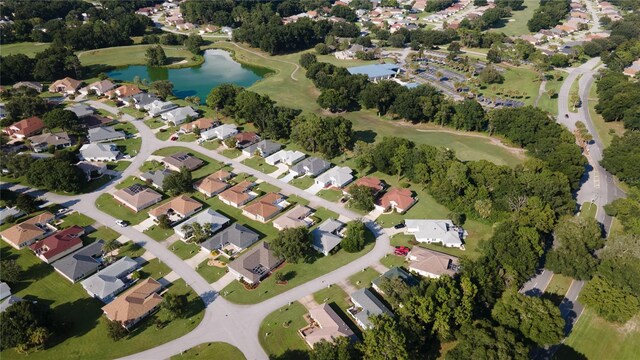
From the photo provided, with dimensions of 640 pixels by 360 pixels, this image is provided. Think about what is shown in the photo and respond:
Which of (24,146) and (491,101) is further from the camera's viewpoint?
(491,101)

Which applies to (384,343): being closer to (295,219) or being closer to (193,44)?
(295,219)

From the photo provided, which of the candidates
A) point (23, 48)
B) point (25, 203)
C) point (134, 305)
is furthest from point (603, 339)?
point (23, 48)

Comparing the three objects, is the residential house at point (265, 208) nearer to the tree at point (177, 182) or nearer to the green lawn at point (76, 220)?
the tree at point (177, 182)

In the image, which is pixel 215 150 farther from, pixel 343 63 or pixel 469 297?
pixel 343 63

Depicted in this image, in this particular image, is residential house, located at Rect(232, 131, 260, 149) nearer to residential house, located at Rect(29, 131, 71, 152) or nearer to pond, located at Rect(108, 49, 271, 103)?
pond, located at Rect(108, 49, 271, 103)

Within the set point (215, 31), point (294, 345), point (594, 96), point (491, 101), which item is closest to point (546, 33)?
point (594, 96)

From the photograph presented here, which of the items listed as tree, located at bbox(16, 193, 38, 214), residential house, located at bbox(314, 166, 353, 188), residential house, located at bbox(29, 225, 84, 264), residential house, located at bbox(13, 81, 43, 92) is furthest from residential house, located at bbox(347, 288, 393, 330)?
residential house, located at bbox(13, 81, 43, 92)
